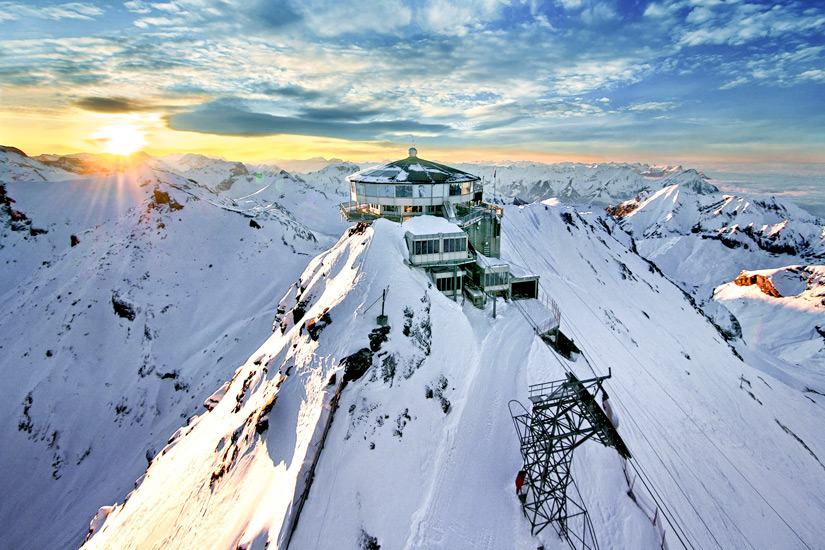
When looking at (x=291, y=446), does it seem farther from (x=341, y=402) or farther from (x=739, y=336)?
(x=739, y=336)

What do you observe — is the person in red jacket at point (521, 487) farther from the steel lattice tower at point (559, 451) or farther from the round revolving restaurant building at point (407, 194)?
the round revolving restaurant building at point (407, 194)

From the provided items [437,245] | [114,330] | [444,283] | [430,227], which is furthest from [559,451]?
[114,330]

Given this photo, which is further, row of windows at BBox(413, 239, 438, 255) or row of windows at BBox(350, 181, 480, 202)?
row of windows at BBox(350, 181, 480, 202)

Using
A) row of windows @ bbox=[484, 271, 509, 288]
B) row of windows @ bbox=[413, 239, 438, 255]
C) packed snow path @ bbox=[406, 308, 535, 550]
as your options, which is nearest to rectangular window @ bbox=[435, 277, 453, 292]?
row of windows @ bbox=[413, 239, 438, 255]

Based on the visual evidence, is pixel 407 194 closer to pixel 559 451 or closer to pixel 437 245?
pixel 437 245

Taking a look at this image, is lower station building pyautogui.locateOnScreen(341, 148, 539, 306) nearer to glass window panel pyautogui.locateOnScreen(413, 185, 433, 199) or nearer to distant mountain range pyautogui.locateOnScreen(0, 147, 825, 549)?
glass window panel pyautogui.locateOnScreen(413, 185, 433, 199)

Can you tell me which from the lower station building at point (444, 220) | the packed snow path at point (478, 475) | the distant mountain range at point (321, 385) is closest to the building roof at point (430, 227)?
the lower station building at point (444, 220)

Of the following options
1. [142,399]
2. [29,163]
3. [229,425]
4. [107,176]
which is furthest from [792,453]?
[29,163]
